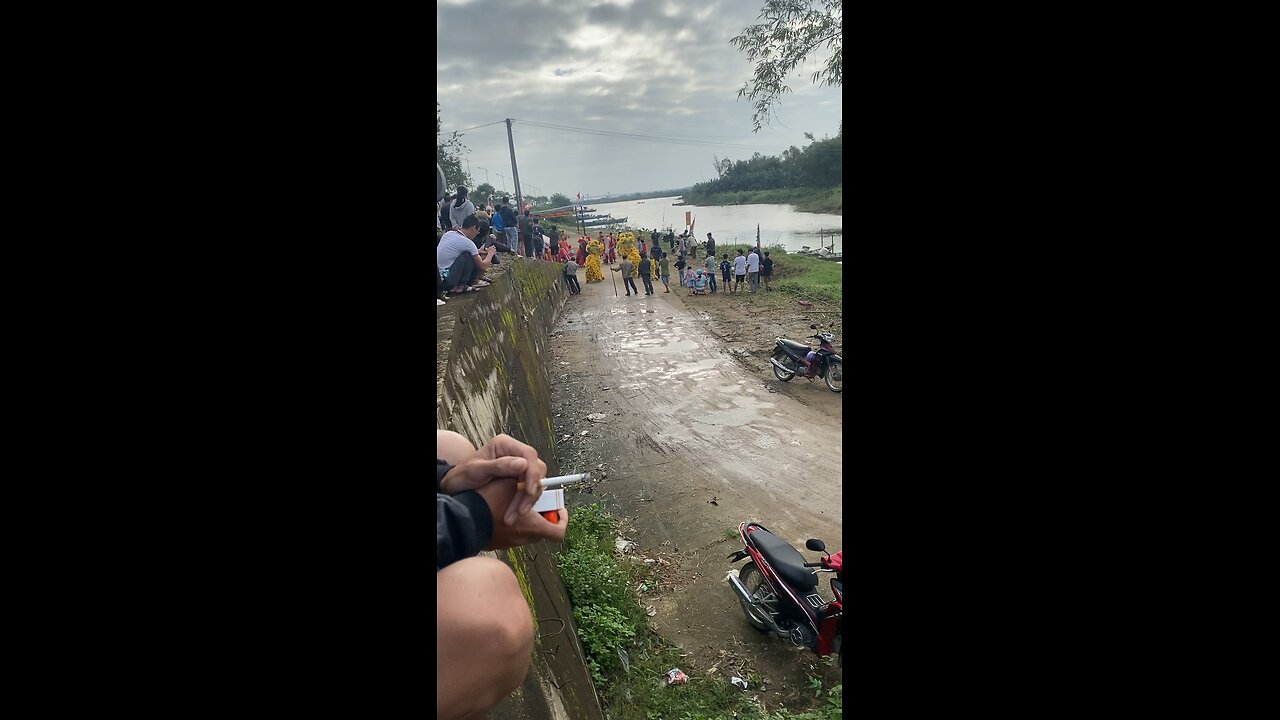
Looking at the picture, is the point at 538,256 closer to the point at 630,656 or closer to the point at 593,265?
the point at 593,265

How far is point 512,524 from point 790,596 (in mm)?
3524

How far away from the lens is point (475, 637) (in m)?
1.02

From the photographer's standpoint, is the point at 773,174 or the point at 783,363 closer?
the point at 783,363

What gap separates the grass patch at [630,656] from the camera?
12.4ft

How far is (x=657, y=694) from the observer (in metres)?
3.89

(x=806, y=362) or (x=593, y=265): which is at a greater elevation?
(x=593, y=265)

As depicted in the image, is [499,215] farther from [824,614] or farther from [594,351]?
[824,614]

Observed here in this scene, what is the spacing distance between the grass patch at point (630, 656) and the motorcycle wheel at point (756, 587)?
1.63ft

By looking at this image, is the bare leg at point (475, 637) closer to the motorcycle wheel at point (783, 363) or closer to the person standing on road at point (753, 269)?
the motorcycle wheel at point (783, 363)

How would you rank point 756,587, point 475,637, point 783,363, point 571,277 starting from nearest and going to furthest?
1. point 475,637
2. point 756,587
3. point 783,363
4. point 571,277

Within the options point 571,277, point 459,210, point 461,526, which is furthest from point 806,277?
point 461,526

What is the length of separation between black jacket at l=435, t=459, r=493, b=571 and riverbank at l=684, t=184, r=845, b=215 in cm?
2378

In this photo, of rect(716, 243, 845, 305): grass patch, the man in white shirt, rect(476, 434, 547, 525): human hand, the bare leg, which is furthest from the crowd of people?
the bare leg

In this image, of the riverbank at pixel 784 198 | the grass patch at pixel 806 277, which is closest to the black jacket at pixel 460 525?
the grass patch at pixel 806 277
